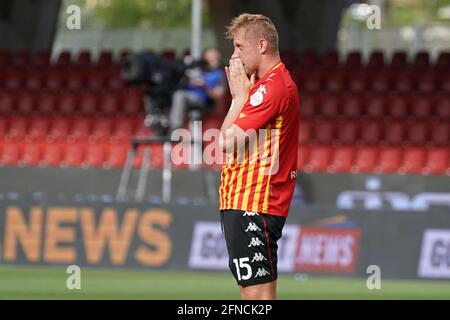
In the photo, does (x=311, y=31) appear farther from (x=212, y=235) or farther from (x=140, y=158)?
(x=212, y=235)

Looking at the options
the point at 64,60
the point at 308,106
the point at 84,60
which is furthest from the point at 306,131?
the point at 64,60

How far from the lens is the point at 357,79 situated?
2417cm

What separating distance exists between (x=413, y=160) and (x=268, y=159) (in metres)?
14.6

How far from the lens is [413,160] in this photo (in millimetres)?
21938

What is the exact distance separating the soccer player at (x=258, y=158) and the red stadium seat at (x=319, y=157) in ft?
47.2

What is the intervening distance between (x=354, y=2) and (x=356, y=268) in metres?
21.6

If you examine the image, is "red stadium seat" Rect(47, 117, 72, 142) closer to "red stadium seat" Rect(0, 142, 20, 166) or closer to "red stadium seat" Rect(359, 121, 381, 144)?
"red stadium seat" Rect(0, 142, 20, 166)

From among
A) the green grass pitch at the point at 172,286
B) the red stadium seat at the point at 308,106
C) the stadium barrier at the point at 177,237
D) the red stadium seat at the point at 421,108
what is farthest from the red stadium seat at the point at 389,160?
the green grass pitch at the point at 172,286

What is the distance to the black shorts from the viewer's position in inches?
299

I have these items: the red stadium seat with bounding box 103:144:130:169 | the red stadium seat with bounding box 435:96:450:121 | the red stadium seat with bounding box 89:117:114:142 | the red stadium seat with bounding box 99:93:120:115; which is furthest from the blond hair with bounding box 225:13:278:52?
A: the red stadium seat with bounding box 99:93:120:115

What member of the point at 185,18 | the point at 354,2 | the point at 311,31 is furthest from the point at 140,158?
the point at 185,18

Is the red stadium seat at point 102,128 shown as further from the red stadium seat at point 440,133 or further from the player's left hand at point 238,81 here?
the player's left hand at point 238,81

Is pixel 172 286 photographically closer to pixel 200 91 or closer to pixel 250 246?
→ pixel 200 91

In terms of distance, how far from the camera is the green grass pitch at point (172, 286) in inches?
550
